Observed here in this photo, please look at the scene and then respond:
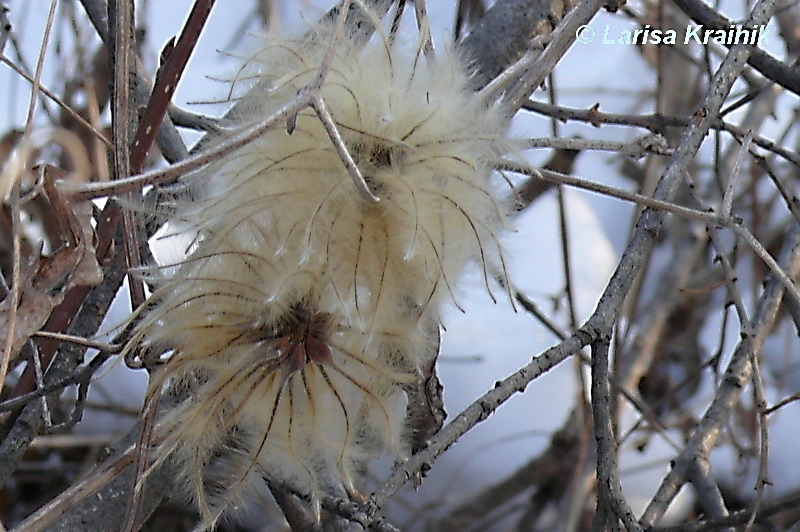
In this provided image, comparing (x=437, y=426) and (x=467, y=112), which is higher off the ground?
(x=467, y=112)

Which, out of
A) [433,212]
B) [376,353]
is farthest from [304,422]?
[433,212]

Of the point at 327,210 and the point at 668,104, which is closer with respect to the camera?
the point at 327,210

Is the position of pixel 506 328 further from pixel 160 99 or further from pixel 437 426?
pixel 160 99

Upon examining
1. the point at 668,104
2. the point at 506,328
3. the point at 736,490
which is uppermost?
the point at 668,104

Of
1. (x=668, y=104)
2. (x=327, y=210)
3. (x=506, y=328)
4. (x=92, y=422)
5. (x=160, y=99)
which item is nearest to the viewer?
(x=327, y=210)

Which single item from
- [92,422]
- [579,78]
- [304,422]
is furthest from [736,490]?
[304,422]

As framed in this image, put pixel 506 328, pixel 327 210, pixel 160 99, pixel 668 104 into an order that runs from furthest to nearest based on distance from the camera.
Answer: pixel 668 104
pixel 506 328
pixel 160 99
pixel 327 210
